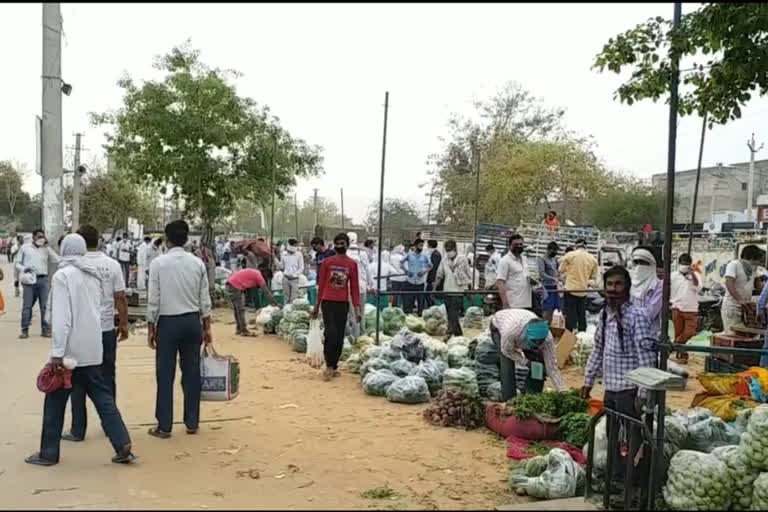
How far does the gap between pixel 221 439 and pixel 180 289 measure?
4.56 feet

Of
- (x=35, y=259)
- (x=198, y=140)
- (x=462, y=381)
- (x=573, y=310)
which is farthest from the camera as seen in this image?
(x=198, y=140)

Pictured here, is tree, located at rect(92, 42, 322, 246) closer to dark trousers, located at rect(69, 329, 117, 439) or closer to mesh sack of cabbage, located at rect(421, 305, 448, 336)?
mesh sack of cabbage, located at rect(421, 305, 448, 336)

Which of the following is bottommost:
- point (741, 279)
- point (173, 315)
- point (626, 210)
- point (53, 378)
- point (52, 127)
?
point (53, 378)

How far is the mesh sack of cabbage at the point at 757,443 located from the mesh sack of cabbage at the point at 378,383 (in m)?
4.33

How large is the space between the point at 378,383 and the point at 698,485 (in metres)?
4.39

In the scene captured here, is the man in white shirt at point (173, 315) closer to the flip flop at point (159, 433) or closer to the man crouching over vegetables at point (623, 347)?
the flip flop at point (159, 433)

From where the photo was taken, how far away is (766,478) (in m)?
4.29

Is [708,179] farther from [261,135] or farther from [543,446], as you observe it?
[543,446]

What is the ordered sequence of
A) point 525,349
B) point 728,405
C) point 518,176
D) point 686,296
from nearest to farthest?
point 728,405, point 525,349, point 686,296, point 518,176

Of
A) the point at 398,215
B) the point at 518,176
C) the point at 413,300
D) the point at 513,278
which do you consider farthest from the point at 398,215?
the point at 513,278

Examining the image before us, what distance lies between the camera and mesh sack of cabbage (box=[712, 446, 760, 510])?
443 centimetres

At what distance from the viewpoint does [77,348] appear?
518 centimetres

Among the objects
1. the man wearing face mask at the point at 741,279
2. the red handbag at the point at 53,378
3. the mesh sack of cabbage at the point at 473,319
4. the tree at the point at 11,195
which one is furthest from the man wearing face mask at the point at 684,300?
the tree at the point at 11,195

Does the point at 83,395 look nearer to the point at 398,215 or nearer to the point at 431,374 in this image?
the point at 431,374
